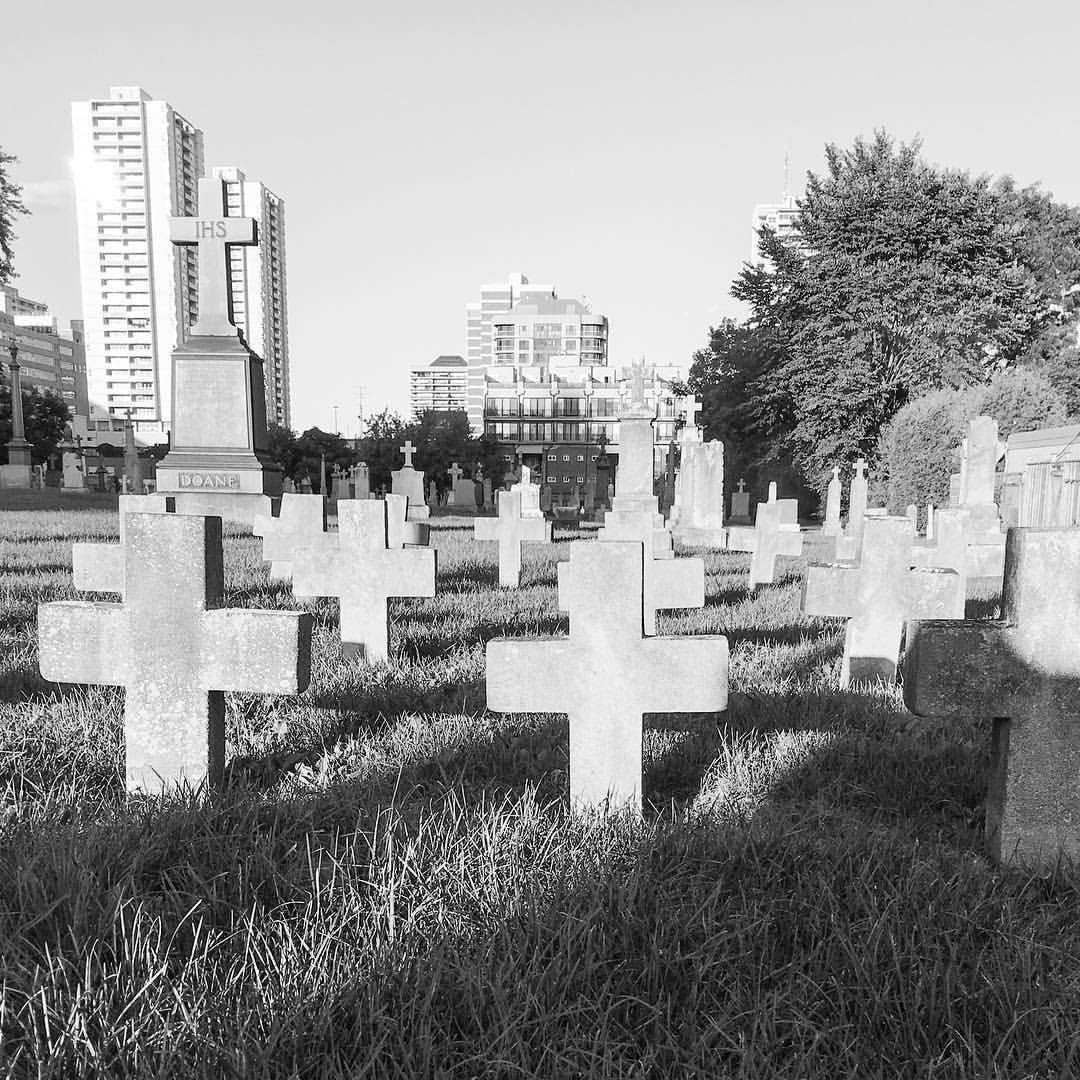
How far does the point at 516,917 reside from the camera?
184cm

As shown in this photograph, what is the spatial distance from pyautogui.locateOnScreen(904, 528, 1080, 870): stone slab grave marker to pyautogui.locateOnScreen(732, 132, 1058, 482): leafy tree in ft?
85.0

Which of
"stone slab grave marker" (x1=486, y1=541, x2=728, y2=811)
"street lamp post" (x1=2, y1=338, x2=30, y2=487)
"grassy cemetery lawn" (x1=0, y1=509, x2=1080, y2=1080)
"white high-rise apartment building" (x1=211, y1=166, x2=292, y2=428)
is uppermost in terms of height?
"white high-rise apartment building" (x1=211, y1=166, x2=292, y2=428)

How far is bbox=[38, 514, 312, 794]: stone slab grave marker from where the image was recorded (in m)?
2.64

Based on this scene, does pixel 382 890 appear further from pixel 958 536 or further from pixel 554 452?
pixel 554 452

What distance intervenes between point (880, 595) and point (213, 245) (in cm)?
1619

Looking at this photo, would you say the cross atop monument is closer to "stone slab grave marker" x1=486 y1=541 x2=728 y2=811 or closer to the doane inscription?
the doane inscription

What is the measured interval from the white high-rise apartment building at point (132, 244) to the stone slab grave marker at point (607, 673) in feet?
398

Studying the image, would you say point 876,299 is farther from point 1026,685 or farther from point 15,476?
point 15,476

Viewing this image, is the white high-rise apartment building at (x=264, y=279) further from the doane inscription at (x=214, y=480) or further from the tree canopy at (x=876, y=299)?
the doane inscription at (x=214, y=480)

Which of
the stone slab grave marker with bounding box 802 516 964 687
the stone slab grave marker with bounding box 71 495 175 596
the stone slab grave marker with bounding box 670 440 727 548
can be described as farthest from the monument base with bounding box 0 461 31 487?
the stone slab grave marker with bounding box 802 516 964 687

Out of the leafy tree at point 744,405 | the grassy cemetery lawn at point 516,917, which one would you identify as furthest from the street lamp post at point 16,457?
the grassy cemetery lawn at point 516,917

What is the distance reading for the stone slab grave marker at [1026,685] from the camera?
7.55 ft

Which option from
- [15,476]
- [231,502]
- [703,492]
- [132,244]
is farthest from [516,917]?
[132,244]

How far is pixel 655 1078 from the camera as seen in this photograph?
145 cm
